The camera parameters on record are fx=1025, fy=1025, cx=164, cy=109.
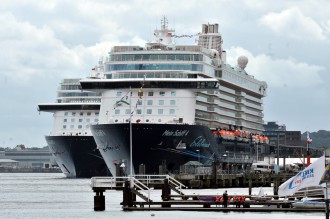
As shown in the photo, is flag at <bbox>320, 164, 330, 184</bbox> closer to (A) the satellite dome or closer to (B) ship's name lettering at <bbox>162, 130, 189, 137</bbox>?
(B) ship's name lettering at <bbox>162, 130, 189, 137</bbox>

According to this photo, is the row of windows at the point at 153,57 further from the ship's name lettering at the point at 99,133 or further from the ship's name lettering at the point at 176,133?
the ship's name lettering at the point at 176,133

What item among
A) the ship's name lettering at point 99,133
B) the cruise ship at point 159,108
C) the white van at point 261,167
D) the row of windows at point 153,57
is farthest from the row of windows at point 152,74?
the white van at point 261,167

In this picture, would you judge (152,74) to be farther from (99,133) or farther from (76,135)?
(76,135)

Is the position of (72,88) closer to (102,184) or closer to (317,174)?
(102,184)

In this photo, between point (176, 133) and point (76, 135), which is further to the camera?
point (76, 135)

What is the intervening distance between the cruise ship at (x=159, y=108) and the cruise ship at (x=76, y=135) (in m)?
24.9

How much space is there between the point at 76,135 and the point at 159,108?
3562 centimetres

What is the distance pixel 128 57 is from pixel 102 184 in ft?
192

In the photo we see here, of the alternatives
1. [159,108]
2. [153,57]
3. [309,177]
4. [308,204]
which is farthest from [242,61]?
[309,177]

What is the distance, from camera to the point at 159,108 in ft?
371

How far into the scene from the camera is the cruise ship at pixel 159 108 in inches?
4348

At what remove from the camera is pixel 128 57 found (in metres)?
119

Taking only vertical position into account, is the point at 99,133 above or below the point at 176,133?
above

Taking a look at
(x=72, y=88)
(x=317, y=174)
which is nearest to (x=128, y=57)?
(x=72, y=88)
